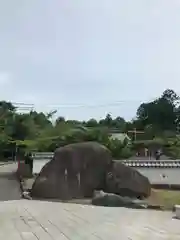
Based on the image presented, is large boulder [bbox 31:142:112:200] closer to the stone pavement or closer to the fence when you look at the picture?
the stone pavement

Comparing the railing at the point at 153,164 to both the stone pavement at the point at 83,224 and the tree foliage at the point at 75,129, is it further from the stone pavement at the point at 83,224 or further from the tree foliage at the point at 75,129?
the stone pavement at the point at 83,224

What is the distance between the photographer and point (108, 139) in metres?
26.0

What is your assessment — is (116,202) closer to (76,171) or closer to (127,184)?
(127,184)

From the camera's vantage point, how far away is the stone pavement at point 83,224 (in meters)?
7.04

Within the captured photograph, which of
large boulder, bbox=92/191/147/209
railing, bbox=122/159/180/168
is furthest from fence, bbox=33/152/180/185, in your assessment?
large boulder, bbox=92/191/147/209

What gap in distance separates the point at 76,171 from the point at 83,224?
726cm

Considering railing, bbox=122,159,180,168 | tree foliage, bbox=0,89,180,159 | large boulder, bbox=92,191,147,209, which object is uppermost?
tree foliage, bbox=0,89,180,159

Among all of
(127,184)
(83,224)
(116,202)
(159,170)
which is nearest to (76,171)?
(127,184)

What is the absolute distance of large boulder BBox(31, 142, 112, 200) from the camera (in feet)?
49.6

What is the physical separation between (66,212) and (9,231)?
2990 millimetres

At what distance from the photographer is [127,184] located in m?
15.3

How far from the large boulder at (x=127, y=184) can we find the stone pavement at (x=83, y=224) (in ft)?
13.7

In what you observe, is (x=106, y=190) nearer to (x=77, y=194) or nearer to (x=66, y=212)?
(x=77, y=194)

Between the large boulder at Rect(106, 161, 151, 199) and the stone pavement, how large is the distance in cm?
418
